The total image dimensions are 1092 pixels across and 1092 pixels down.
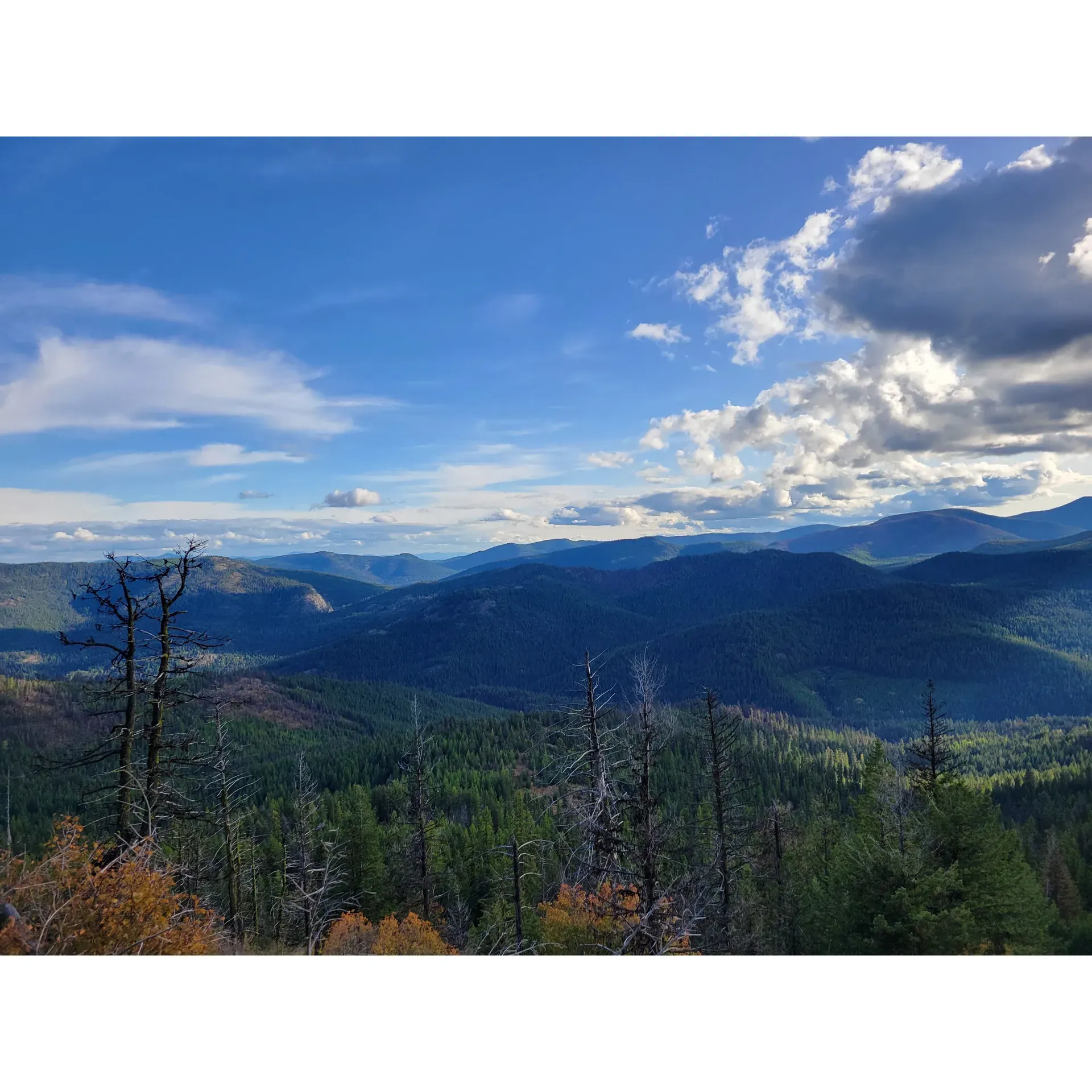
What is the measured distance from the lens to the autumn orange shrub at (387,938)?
17766 mm

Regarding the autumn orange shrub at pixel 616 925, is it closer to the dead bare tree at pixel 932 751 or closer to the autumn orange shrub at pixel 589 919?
the autumn orange shrub at pixel 589 919

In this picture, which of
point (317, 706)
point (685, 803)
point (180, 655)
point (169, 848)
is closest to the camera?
point (180, 655)

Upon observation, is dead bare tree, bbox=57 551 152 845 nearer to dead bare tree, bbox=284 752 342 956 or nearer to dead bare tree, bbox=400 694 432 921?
dead bare tree, bbox=284 752 342 956

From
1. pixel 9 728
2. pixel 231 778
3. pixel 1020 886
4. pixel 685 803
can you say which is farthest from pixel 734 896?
pixel 9 728

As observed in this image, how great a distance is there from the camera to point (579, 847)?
10625mm

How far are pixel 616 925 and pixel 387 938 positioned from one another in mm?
11259

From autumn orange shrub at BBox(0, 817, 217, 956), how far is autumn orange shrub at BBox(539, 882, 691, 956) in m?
6.84

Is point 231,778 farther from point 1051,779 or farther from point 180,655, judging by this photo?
point 1051,779

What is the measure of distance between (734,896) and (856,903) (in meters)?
6.63

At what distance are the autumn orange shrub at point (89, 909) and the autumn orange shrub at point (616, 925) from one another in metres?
6.84

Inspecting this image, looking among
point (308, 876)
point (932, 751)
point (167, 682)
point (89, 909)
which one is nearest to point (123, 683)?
point (167, 682)

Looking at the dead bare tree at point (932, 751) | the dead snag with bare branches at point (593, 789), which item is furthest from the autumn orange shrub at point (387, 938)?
the dead bare tree at point (932, 751)

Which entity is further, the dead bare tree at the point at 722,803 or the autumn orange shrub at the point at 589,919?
the dead bare tree at the point at 722,803

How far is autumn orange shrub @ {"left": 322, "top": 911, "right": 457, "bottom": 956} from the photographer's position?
17766 mm
